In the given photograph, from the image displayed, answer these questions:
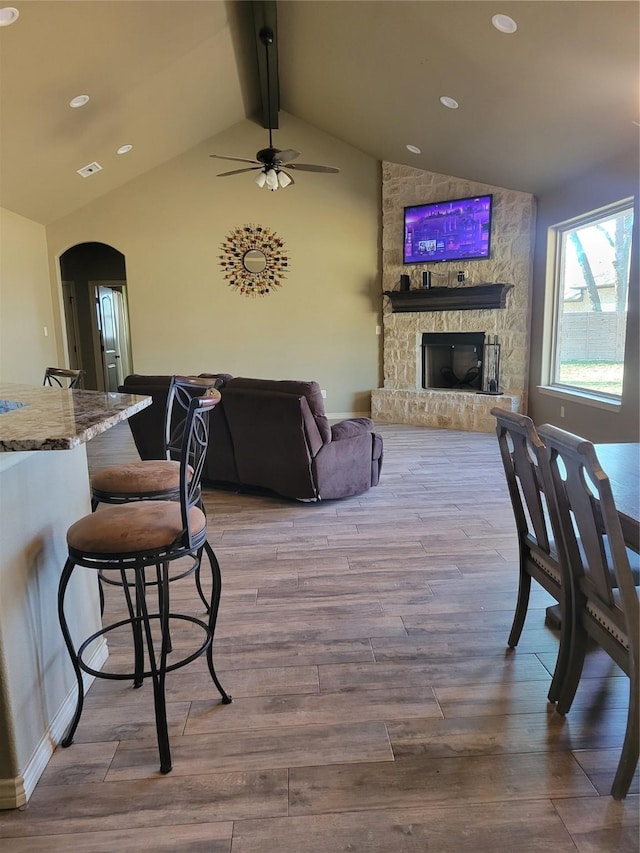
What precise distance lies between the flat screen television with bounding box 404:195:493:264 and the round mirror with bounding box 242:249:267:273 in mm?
2001

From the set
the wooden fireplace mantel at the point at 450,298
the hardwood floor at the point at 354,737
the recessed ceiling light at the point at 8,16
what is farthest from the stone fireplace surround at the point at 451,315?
the recessed ceiling light at the point at 8,16

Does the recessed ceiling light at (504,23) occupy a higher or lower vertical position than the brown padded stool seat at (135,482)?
higher

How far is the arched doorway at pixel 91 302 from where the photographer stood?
29.9ft

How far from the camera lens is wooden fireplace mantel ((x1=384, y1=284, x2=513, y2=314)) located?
659 cm

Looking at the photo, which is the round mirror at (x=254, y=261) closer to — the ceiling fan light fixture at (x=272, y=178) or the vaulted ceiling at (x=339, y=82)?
the vaulted ceiling at (x=339, y=82)

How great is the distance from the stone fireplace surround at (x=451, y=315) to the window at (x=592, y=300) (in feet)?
1.62

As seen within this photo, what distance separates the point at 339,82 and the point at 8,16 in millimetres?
3259

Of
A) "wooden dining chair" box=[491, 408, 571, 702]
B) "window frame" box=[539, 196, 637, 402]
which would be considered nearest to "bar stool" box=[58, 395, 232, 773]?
"wooden dining chair" box=[491, 408, 571, 702]

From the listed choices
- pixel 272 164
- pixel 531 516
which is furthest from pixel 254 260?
pixel 531 516

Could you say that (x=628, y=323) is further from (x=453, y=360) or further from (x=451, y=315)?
(x=453, y=360)

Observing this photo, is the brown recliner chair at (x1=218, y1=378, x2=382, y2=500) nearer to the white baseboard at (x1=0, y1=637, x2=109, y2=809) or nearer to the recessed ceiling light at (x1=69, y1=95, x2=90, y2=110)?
the white baseboard at (x1=0, y1=637, x2=109, y2=809)

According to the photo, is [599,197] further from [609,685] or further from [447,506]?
[609,685]

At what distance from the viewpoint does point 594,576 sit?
1.57m

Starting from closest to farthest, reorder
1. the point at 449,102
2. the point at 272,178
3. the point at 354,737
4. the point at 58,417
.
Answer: the point at 58,417 < the point at 354,737 < the point at 449,102 < the point at 272,178
